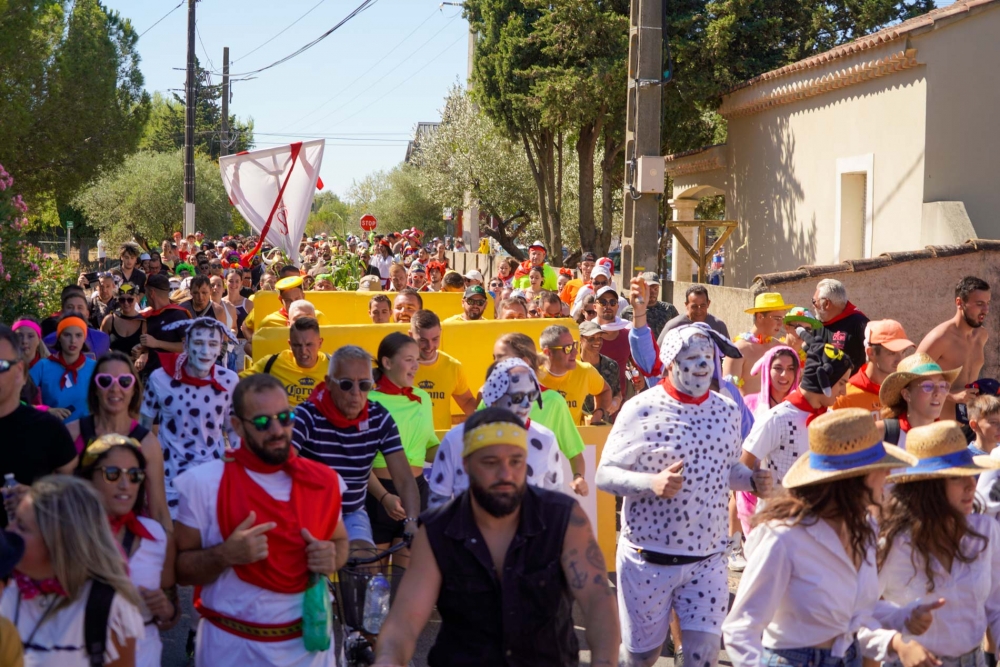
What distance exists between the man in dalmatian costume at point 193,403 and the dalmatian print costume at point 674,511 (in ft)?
7.56

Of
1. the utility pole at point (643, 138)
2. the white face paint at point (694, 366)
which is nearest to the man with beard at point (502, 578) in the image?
the white face paint at point (694, 366)

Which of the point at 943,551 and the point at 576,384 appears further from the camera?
the point at 576,384

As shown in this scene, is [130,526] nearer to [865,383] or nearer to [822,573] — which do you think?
[822,573]

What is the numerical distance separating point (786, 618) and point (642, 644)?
148cm

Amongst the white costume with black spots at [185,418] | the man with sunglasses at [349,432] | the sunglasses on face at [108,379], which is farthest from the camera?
the white costume with black spots at [185,418]

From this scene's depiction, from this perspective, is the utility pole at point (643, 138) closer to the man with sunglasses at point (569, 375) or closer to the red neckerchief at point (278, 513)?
the man with sunglasses at point (569, 375)

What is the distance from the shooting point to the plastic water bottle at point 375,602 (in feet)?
15.1

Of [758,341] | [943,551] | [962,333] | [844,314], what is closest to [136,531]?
[943,551]

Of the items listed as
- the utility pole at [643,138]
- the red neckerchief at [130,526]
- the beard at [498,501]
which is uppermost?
the utility pole at [643,138]

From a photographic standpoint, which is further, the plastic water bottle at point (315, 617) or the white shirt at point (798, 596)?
→ the plastic water bottle at point (315, 617)

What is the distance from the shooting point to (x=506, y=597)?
331 centimetres

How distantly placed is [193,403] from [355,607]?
2015 mm

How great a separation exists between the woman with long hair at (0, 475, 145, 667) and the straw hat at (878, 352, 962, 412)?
3772mm

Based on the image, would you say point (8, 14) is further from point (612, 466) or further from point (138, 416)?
point (612, 466)
